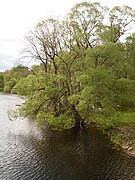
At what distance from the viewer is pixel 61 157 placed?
91.6 feet

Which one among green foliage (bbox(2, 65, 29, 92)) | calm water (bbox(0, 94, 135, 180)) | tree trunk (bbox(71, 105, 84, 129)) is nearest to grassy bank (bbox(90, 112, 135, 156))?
calm water (bbox(0, 94, 135, 180))

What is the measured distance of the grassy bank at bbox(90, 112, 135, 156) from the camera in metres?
31.8

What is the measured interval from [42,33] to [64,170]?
24747mm

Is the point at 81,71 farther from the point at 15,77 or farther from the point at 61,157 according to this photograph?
the point at 15,77

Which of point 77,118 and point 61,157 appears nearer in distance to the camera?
point 61,157

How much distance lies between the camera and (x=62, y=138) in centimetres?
3491

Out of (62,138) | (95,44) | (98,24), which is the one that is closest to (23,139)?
(62,138)

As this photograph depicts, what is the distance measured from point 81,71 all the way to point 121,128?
9993 millimetres

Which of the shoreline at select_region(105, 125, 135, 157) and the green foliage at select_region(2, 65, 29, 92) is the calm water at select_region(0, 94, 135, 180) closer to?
the shoreline at select_region(105, 125, 135, 157)

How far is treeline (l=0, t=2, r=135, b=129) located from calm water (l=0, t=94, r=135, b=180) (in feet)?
12.1

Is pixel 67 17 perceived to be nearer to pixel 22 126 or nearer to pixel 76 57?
pixel 76 57

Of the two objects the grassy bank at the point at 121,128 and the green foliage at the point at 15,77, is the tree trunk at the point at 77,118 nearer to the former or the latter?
the grassy bank at the point at 121,128

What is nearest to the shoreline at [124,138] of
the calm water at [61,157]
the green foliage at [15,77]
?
the calm water at [61,157]

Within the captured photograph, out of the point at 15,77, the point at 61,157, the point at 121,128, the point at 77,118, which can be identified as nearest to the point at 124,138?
the point at 121,128
